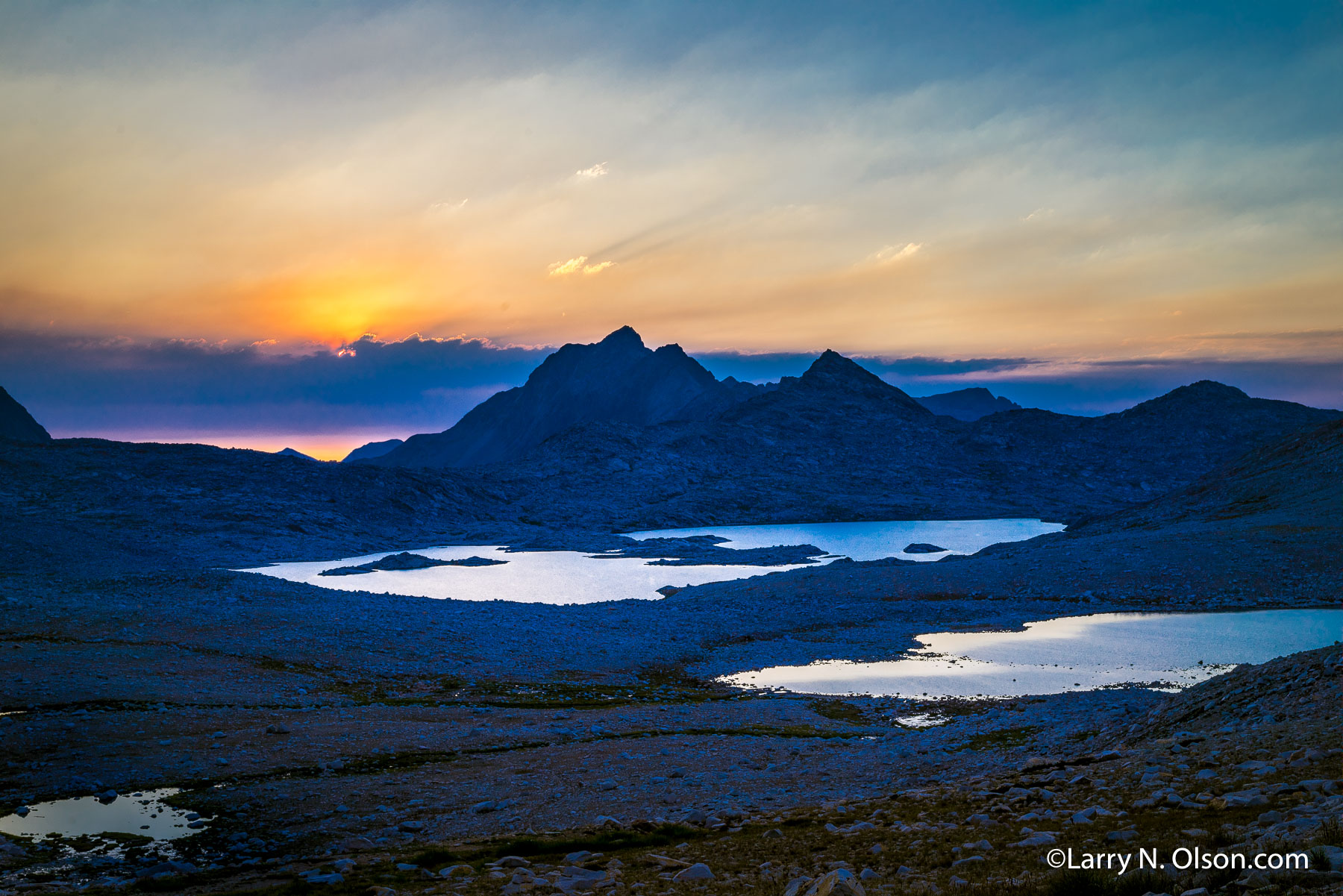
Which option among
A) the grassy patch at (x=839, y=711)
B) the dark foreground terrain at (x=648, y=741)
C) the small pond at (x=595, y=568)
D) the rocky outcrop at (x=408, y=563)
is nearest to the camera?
the dark foreground terrain at (x=648, y=741)

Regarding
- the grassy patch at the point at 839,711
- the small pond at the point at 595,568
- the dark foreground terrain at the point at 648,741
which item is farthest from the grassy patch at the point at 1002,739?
the small pond at the point at 595,568

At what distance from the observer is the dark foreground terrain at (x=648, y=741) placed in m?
13.1

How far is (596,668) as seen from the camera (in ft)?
142

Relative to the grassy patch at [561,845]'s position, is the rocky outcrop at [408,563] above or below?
below

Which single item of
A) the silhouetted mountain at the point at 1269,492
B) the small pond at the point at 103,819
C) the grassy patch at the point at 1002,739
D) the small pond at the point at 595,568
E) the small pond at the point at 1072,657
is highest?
the silhouetted mountain at the point at 1269,492

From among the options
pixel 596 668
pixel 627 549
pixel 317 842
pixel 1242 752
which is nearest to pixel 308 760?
pixel 317 842

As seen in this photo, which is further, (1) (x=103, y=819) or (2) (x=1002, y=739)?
(2) (x=1002, y=739)

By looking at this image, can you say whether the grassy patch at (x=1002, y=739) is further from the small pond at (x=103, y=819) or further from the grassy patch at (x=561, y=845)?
the small pond at (x=103, y=819)

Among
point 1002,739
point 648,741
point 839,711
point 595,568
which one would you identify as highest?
point 1002,739

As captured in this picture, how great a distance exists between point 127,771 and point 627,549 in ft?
343

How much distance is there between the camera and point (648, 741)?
27812 mm

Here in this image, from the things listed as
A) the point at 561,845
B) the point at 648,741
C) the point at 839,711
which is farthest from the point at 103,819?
the point at 839,711

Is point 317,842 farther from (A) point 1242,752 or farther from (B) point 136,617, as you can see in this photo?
(B) point 136,617

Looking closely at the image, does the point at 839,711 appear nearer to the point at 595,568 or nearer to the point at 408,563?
the point at 595,568
